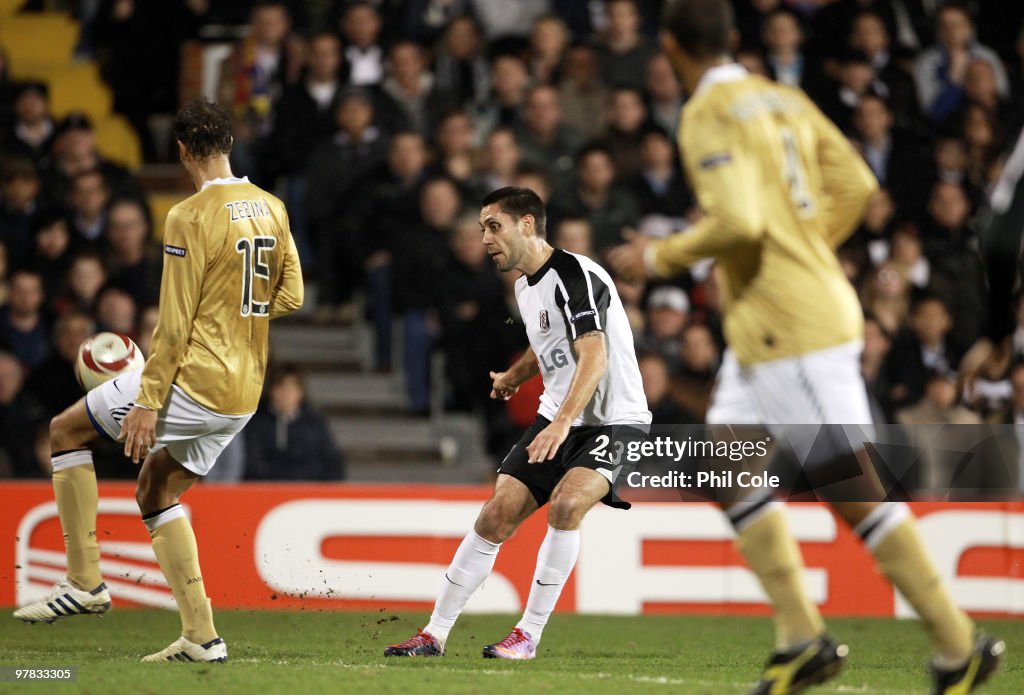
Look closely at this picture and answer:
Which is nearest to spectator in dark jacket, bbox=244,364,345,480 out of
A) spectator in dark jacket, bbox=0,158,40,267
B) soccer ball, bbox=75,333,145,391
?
spectator in dark jacket, bbox=0,158,40,267

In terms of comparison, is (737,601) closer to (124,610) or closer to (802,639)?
(124,610)

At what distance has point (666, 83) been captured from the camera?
1261 cm

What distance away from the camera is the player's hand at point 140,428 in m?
5.90

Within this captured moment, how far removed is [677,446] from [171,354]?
280cm

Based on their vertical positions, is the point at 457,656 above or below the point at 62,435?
below

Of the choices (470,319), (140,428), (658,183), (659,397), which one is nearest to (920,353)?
(659,397)

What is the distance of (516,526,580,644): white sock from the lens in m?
6.65

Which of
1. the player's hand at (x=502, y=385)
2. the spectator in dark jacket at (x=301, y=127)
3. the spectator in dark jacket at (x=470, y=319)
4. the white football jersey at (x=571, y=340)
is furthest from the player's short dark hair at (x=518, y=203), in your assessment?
the spectator in dark jacket at (x=301, y=127)

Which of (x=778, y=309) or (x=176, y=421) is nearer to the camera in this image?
(x=778, y=309)

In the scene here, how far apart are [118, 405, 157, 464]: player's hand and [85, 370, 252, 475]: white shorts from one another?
0.47 ft

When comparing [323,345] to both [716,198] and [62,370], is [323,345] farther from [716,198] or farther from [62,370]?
[716,198]

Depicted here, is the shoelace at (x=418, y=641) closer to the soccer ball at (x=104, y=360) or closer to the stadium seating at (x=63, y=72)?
the soccer ball at (x=104, y=360)

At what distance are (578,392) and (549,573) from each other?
98 cm

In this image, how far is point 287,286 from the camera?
6406 millimetres
